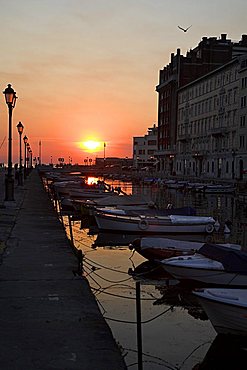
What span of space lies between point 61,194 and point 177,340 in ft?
132

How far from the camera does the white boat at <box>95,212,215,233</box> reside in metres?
26.8

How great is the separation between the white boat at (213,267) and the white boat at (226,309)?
3.21 meters

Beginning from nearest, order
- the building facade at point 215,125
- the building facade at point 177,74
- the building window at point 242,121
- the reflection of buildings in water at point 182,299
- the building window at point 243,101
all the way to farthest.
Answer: the reflection of buildings in water at point 182,299
the building window at point 242,121
the building window at point 243,101
the building facade at point 215,125
the building facade at point 177,74

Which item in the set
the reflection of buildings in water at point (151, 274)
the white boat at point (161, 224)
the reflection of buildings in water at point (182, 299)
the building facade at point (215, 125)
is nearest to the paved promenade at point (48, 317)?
the reflection of buildings in water at point (151, 274)

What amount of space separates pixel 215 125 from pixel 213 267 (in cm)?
9674

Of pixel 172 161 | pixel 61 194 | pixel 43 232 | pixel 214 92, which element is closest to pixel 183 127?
pixel 172 161

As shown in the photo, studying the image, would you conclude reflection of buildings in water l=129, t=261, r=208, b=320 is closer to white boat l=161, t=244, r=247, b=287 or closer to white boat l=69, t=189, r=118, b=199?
white boat l=161, t=244, r=247, b=287

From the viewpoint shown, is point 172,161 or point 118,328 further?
point 172,161

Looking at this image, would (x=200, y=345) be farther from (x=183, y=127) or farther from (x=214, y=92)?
(x=183, y=127)

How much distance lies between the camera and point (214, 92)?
11000 cm

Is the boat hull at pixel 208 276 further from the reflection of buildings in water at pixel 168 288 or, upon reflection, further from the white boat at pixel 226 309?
the white boat at pixel 226 309

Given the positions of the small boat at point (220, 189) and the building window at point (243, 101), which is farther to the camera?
the building window at point (243, 101)

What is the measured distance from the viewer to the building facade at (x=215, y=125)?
93.9 m

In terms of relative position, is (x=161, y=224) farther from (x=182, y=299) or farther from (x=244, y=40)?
(x=244, y=40)
